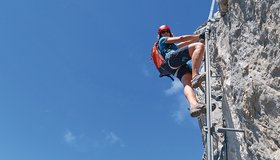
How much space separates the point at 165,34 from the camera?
26.9 ft

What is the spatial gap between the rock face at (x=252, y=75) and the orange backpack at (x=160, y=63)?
1121 millimetres

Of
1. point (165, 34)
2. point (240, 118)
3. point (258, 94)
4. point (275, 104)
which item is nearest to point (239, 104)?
point (240, 118)

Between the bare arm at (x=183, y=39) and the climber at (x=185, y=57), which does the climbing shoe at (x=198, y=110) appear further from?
the bare arm at (x=183, y=39)

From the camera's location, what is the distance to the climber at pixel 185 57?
22.7ft

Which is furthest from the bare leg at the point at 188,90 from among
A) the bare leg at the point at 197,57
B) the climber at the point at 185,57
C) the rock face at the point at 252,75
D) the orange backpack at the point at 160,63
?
the rock face at the point at 252,75

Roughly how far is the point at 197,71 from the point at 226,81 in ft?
1.89

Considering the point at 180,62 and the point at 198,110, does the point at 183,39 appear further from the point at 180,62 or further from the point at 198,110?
the point at 198,110

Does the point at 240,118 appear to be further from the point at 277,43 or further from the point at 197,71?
the point at 277,43

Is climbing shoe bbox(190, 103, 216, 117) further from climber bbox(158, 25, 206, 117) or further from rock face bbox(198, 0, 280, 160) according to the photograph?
rock face bbox(198, 0, 280, 160)

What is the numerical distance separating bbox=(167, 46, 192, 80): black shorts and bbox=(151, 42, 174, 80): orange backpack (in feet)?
0.57

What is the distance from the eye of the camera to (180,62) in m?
7.54

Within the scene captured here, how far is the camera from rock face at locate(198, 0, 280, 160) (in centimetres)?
505

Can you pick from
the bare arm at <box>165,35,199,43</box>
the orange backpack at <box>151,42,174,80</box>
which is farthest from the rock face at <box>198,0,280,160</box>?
the orange backpack at <box>151,42,174,80</box>

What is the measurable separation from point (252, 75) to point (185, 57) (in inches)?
79.3
